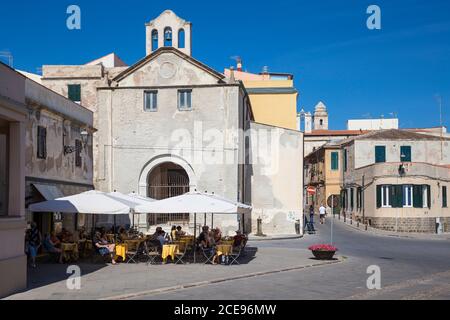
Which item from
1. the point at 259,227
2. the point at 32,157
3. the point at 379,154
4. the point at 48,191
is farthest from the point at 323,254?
the point at 379,154

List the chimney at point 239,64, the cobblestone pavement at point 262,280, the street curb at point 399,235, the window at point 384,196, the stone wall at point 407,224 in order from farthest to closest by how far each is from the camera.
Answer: the chimney at point 239,64, the window at point 384,196, the stone wall at point 407,224, the street curb at point 399,235, the cobblestone pavement at point 262,280

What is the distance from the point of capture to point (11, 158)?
1353 cm

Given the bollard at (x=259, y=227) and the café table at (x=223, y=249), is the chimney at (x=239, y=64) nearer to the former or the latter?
the bollard at (x=259, y=227)

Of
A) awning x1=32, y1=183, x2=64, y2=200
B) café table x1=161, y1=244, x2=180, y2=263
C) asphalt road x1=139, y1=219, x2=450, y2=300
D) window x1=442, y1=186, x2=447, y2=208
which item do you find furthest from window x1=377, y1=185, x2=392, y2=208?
café table x1=161, y1=244, x2=180, y2=263

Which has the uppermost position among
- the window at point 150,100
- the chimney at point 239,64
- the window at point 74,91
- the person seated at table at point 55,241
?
the chimney at point 239,64

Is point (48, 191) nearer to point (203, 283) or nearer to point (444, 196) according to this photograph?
point (203, 283)

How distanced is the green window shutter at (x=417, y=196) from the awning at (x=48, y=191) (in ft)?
88.3

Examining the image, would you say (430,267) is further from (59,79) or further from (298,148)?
(59,79)

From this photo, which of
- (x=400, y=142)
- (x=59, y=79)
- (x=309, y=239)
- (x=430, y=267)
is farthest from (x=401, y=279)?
(x=400, y=142)

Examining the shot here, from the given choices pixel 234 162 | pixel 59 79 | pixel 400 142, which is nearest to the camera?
pixel 234 162

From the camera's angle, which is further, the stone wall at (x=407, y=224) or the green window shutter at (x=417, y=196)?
the green window shutter at (x=417, y=196)

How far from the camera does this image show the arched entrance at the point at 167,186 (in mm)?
33375

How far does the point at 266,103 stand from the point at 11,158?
109 ft

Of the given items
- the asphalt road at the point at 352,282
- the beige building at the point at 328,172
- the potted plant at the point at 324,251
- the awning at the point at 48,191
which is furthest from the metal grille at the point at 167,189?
the beige building at the point at 328,172
